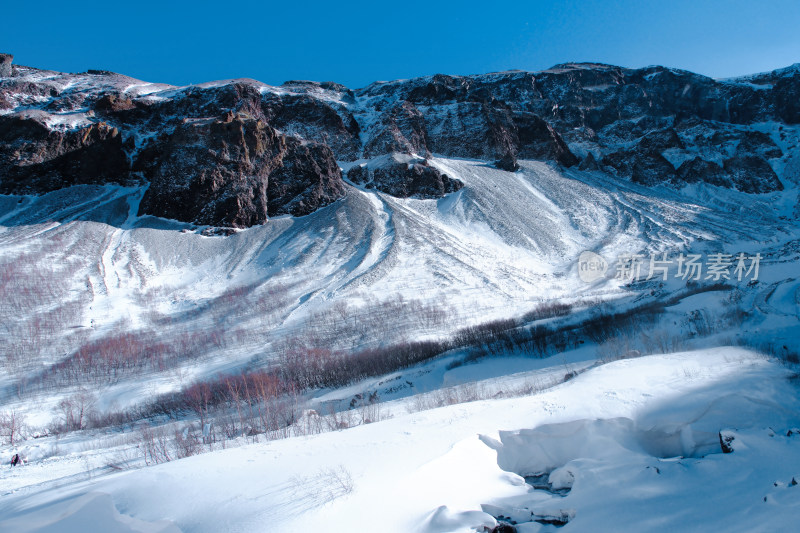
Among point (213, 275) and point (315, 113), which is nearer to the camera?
point (213, 275)

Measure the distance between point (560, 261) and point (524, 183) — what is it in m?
26.4

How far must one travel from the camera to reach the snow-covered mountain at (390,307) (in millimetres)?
7242

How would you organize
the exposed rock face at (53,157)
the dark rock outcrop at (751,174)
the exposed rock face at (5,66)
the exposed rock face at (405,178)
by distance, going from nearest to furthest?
the exposed rock face at (53,157) < the exposed rock face at (405,178) < the exposed rock face at (5,66) < the dark rock outcrop at (751,174)

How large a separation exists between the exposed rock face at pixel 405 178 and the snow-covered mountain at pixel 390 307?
570 millimetres

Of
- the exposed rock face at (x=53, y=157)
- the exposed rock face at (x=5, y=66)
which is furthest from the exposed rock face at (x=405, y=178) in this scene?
the exposed rock face at (x=5, y=66)

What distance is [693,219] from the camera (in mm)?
66312

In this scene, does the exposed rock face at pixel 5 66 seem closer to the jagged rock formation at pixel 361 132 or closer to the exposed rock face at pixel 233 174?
the jagged rock formation at pixel 361 132

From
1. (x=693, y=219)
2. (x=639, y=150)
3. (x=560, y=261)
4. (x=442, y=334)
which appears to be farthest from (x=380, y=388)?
(x=639, y=150)

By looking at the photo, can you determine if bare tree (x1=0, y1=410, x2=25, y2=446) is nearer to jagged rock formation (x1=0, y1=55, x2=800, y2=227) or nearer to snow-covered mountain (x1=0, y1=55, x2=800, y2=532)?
snow-covered mountain (x1=0, y1=55, x2=800, y2=532)

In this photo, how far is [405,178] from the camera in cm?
6825

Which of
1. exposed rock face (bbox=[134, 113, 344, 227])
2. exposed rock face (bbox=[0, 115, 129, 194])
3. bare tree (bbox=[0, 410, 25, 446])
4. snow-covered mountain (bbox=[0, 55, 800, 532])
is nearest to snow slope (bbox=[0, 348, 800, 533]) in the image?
snow-covered mountain (bbox=[0, 55, 800, 532])

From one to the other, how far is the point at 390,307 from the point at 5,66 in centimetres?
9108

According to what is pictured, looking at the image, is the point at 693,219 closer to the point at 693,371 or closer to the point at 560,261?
the point at 560,261

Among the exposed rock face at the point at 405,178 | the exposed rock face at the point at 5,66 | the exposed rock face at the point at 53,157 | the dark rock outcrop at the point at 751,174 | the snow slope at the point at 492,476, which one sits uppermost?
the exposed rock face at the point at 5,66
